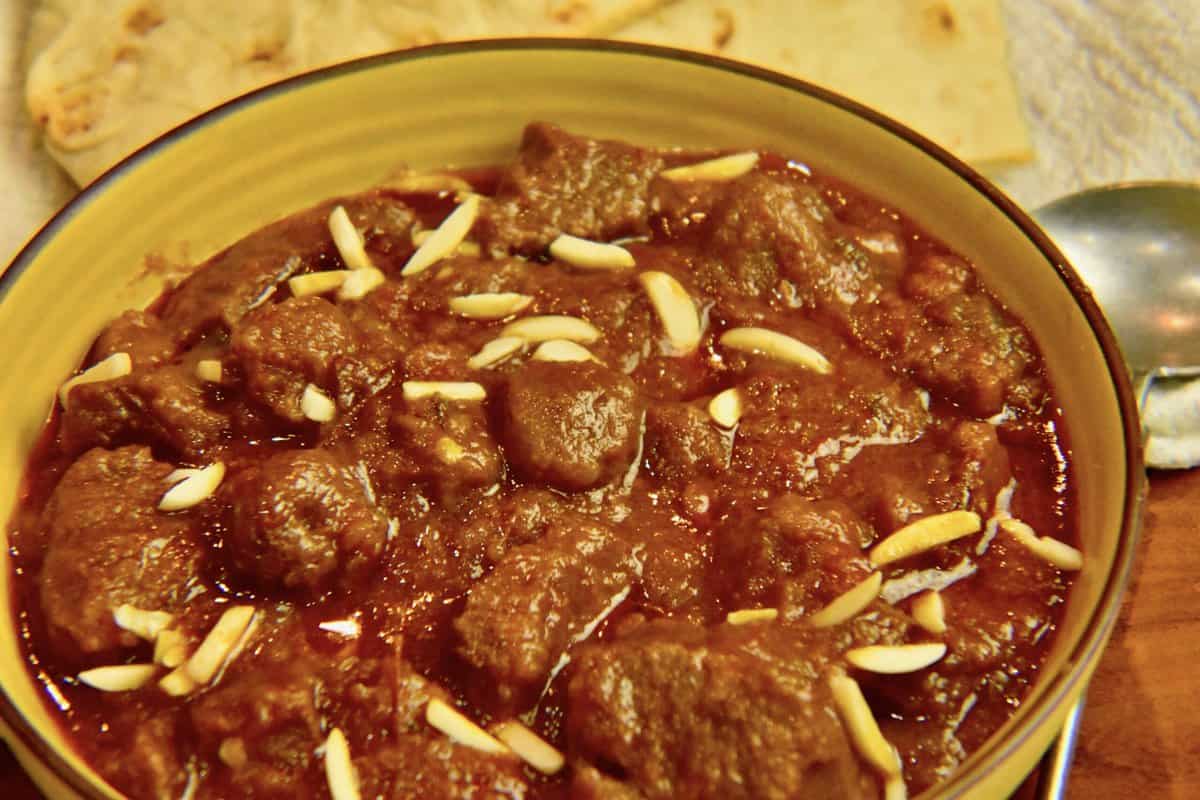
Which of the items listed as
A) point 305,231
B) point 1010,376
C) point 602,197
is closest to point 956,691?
point 1010,376

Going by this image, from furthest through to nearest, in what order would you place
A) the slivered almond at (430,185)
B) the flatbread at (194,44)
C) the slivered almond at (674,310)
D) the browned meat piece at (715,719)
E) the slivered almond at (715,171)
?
the flatbread at (194,44) → the slivered almond at (430,185) → the slivered almond at (715,171) → the slivered almond at (674,310) → the browned meat piece at (715,719)

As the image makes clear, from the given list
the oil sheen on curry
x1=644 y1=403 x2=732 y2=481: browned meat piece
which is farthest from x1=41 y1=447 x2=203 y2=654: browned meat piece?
x1=644 y1=403 x2=732 y2=481: browned meat piece

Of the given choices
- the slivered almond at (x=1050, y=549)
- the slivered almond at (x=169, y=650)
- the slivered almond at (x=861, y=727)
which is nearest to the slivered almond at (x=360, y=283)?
the slivered almond at (x=169, y=650)

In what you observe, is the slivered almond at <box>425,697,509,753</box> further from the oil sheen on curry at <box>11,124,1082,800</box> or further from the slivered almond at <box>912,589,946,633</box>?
the slivered almond at <box>912,589,946,633</box>

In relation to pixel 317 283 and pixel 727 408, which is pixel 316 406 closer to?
pixel 317 283

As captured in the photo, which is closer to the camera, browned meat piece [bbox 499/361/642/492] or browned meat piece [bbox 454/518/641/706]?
browned meat piece [bbox 454/518/641/706]

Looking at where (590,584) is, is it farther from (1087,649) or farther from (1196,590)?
(1196,590)

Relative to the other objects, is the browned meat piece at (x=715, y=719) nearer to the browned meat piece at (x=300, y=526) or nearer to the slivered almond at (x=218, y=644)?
the browned meat piece at (x=300, y=526)
